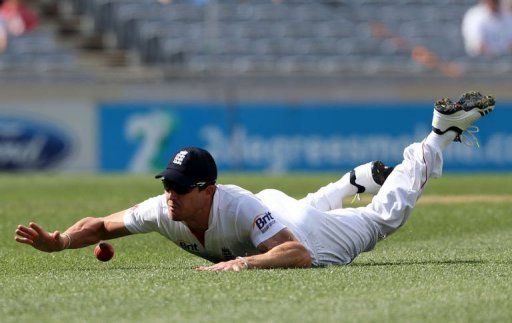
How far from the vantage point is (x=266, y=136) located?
70.3 feet

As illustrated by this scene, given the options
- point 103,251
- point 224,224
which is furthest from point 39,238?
point 224,224

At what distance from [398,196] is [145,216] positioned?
1.61 metres

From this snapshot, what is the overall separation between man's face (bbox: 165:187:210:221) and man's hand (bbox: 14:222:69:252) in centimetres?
78

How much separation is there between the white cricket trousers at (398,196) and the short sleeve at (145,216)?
1.12 meters

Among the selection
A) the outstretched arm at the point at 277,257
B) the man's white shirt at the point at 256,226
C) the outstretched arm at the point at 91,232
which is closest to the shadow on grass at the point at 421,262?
the man's white shirt at the point at 256,226

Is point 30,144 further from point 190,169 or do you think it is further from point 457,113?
point 190,169

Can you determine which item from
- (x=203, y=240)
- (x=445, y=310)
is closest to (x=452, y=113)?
(x=203, y=240)

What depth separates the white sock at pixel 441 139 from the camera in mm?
7926

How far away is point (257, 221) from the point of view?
6.75 m

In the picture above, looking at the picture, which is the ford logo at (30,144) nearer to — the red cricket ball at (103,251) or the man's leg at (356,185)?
the man's leg at (356,185)

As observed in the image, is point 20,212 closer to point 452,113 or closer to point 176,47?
point 452,113

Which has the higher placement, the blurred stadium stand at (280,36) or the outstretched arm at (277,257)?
the outstretched arm at (277,257)

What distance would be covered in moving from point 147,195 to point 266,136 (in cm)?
636

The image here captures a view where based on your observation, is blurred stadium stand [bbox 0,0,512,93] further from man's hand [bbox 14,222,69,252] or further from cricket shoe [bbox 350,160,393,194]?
man's hand [bbox 14,222,69,252]
